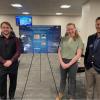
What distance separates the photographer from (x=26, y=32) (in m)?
15.1

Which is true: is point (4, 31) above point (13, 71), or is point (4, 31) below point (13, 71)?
above

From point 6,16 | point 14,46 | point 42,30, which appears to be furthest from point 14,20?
point 14,46

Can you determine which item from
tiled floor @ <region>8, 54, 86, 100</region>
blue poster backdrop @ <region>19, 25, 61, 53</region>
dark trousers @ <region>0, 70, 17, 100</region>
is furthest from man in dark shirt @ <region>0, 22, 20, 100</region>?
blue poster backdrop @ <region>19, 25, 61, 53</region>

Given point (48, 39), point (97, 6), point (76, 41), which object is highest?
point (97, 6)

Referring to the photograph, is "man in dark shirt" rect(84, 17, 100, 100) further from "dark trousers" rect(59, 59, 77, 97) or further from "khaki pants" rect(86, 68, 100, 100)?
"dark trousers" rect(59, 59, 77, 97)

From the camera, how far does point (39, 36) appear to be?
1513 centimetres

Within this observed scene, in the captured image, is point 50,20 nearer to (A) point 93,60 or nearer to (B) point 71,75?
(B) point 71,75

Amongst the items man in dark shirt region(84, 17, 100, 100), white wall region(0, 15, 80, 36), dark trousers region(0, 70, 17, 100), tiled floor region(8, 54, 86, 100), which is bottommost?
tiled floor region(8, 54, 86, 100)

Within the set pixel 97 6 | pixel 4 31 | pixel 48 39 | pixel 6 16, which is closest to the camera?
pixel 4 31

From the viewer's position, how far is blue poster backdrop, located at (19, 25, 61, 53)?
14859mm

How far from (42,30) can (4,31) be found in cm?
1136

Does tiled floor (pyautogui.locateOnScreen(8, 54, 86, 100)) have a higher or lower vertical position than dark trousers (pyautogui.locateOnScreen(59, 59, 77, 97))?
lower

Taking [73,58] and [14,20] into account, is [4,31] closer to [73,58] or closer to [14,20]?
[73,58]

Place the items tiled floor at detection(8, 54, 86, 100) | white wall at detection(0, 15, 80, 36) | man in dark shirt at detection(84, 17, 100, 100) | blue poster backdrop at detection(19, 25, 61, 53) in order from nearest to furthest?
man in dark shirt at detection(84, 17, 100, 100) < tiled floor at detection(8, 54, 86, 100) < white wall at detection(0, 15, 80, 36) < blue poster backdrop at detection(19, 25, 61, 53)
